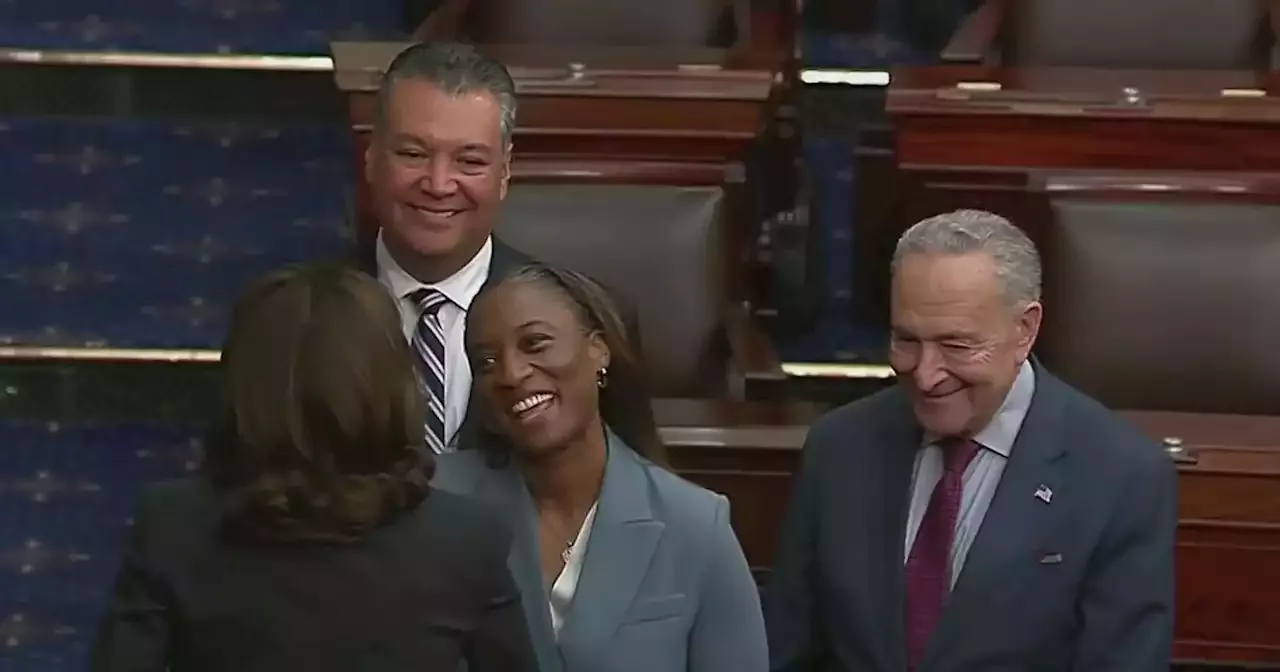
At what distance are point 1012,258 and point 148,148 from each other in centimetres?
91

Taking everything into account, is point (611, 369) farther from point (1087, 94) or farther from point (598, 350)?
point (1087, 94)

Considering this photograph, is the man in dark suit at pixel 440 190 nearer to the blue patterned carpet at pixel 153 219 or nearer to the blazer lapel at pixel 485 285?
the blazer lapel at pixel 485 285

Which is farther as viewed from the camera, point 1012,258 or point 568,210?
point 568,210

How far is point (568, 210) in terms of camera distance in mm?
1280

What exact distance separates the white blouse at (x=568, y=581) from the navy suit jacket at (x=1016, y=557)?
0.17 meters

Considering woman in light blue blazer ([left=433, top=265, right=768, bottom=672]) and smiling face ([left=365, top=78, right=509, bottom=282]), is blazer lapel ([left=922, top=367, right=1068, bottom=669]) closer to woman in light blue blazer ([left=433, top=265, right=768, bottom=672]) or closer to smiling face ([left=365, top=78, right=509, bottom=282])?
woman in light blue blazer ([left=433, top=265, right=768, bottom=672])

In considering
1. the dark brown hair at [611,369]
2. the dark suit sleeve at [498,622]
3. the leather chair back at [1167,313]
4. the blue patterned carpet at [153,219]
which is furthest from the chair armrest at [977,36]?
the dark suit sleeve at [498,622]

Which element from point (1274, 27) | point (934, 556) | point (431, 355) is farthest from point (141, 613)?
point (1274, 27)

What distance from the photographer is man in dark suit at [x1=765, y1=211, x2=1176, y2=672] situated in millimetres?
916

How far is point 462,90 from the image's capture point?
0.98 m

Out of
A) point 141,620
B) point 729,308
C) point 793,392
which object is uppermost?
point 141,620

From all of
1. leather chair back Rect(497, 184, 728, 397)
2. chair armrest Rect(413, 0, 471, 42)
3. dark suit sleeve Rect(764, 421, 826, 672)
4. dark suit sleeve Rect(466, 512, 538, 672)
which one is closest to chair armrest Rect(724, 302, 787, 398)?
leather chair back Rect(497, 184, 728, 397)

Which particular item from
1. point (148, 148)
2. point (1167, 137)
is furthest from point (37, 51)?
point (1167, 137)

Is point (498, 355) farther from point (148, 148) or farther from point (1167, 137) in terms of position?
point (148, 148)
